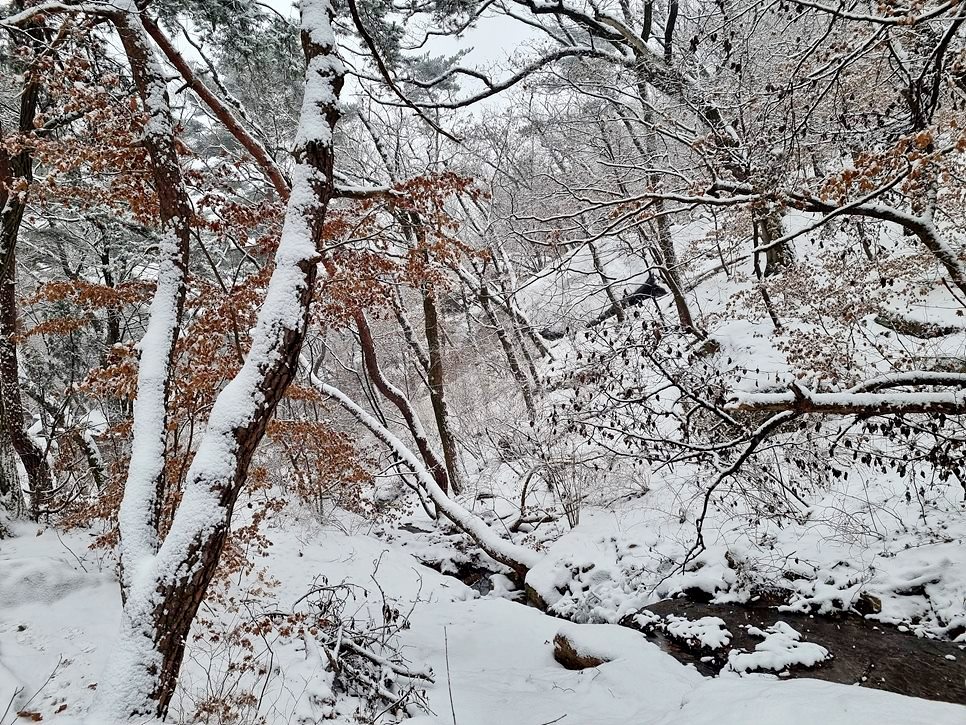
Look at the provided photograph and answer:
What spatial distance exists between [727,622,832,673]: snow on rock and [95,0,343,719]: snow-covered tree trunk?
16.3 ft

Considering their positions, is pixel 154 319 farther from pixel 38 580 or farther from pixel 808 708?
pixel 808 708

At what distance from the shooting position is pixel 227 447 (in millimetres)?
4133

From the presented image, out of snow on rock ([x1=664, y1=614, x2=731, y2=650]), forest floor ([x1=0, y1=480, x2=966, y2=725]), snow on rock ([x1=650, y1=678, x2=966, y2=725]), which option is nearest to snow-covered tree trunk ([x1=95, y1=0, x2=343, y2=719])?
forest floor ([x1=0, y1=480, x2=966, y2=725])

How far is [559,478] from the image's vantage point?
9.59 meters

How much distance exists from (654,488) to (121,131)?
9583 mm

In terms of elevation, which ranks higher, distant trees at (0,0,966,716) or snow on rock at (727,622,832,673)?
distant trees at (0,0,966,716)

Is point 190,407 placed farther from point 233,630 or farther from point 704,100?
point 704,100

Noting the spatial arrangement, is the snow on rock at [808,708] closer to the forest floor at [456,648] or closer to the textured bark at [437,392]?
the forest floor at [456,648]

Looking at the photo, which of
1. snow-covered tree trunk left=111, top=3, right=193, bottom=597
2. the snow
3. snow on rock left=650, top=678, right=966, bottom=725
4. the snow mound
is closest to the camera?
snow on rock left=650, top=678, right=966, bottom=725

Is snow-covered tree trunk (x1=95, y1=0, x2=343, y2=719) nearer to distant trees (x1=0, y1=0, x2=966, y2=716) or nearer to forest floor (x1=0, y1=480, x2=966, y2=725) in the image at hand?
distant trees (x1=0, y1=0, x2=966, y2=716)

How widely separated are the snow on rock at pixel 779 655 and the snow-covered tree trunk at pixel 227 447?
16.3ft

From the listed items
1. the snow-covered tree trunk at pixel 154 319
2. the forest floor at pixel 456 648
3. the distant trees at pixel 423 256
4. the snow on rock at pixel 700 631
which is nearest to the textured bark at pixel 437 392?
the distant trees at pixel 423 256

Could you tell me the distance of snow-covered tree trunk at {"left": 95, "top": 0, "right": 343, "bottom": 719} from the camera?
3633mm

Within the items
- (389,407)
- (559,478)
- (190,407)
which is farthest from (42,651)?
(389,407)
